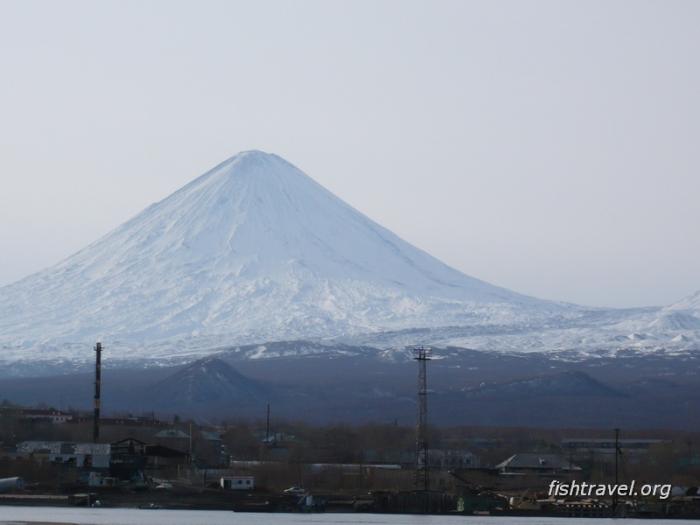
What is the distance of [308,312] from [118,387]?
32755 mm

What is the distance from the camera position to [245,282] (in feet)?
528

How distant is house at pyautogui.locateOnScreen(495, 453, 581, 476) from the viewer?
63.8m

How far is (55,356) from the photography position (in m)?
145

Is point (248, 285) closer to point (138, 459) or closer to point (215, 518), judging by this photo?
point (138, 459)

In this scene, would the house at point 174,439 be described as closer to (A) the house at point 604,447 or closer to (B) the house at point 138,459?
(B) the house at point 138,459

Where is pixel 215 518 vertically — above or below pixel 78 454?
below

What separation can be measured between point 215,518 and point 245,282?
4488 inches

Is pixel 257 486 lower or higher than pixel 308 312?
lower

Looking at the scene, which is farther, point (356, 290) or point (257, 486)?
point (356, 290)

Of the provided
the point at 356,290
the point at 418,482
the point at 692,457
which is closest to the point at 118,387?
the point at 356,290

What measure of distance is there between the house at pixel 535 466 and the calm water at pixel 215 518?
13751 millimetres

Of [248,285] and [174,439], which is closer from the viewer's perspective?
[174,439]

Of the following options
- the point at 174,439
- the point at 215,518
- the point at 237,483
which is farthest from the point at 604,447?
the point at 215,518

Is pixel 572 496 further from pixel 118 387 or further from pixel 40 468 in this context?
pixel 118 387
